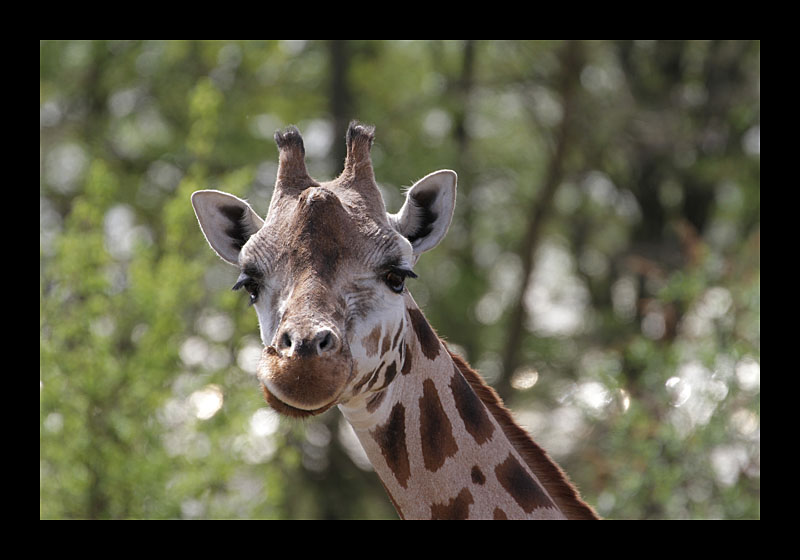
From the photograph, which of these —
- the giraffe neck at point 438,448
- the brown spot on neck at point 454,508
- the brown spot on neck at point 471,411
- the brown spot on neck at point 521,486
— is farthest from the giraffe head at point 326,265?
the brown spot on neck at point 521,486

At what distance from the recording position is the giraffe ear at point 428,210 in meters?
4.92

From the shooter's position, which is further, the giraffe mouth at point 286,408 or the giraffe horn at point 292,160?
the giraffe horn at point 292,160

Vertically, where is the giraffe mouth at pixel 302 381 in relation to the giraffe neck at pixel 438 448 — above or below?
above

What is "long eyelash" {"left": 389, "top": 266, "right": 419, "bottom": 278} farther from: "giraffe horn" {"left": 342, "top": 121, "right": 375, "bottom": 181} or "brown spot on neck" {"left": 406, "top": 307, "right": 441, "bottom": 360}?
"giraffe horn" {"left": 342, "top": 121, "right": 375, "bottom": 181}

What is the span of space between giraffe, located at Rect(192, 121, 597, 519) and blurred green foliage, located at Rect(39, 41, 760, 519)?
23.9 ft

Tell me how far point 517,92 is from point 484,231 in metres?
3.95

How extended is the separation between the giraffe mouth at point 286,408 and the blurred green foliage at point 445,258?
7.81 m

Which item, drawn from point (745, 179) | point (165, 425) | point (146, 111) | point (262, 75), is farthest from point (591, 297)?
point (165, 425)

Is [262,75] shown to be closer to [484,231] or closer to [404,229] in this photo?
[484,231]

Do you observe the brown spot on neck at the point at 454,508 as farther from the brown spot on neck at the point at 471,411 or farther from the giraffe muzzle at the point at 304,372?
the giraffe muzzle at the point at 304,372

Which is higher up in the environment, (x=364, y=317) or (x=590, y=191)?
(x=364, y=317)

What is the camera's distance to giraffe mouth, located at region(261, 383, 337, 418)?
159 inches

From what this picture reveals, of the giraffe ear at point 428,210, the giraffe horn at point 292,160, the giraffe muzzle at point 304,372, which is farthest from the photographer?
the giraffe ear at point 428,210

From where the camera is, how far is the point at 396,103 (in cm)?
2261
